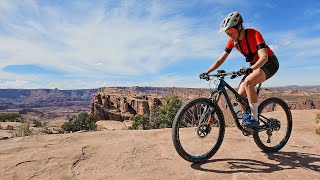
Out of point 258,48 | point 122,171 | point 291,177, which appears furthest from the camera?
point 258,48

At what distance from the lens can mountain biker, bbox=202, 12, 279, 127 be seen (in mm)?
5535

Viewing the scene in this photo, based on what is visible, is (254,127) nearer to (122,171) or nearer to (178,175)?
(178,175)

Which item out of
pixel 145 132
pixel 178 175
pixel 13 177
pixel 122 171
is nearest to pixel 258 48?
pixel 178 175

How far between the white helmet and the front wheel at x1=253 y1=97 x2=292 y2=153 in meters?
1.92

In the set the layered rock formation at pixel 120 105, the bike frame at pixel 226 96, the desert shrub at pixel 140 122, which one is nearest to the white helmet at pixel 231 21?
the bike frame at pixel 226 96

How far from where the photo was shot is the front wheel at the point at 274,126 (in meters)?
6.23

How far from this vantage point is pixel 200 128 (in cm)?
542

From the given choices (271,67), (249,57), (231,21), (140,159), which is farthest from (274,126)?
(140,159)

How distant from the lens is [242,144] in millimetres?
6676

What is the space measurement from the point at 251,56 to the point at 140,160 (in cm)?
295

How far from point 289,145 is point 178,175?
3.67 m

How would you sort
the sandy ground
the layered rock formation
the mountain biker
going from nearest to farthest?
the sandy ground < the mountain biker < the layered rock formation

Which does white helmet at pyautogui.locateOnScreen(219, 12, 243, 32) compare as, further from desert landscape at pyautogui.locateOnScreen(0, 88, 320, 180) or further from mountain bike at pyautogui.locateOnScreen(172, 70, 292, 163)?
desert landscape at pyautogui.locateOnScreen(0, 88, 320, 180)

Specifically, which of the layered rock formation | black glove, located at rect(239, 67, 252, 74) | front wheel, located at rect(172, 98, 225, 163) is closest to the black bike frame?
front wheel, located at rect(172, 98, 225, 163)
